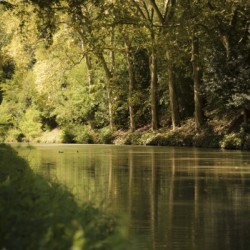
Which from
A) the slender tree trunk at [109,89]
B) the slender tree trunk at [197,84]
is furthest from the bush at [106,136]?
the slender tree trunk at [197,84]

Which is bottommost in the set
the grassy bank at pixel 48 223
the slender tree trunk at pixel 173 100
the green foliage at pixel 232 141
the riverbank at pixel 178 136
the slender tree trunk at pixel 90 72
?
the grassy bank at pixel 48 223

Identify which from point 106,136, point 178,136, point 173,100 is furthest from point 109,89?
point 178,136

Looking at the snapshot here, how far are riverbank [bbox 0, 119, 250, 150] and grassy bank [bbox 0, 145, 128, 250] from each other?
33.9 meters

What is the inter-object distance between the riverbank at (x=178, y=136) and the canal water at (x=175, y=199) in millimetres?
14762

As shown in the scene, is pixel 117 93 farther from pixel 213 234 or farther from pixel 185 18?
pixel 213 234

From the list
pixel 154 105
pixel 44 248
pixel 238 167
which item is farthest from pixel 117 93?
pixel 44 248

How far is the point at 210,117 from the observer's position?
51438 mm

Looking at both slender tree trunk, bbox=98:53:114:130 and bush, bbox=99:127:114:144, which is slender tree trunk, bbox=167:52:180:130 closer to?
bush, bbox=99:127:114:144

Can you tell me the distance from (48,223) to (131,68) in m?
55.8

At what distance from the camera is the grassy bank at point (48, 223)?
4.73 metres

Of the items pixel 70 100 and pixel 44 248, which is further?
pixel 70 100

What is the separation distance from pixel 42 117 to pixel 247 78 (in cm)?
4096

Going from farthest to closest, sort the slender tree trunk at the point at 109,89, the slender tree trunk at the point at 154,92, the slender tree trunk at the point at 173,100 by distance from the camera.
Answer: the slender tree trunk at the point at 109,89 → the slender tree trunk at the point at 154,92 → the slender tree trunk at the point at 173,100

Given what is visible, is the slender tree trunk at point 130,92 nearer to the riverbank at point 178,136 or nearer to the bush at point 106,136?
the riverbank at point 178,136
